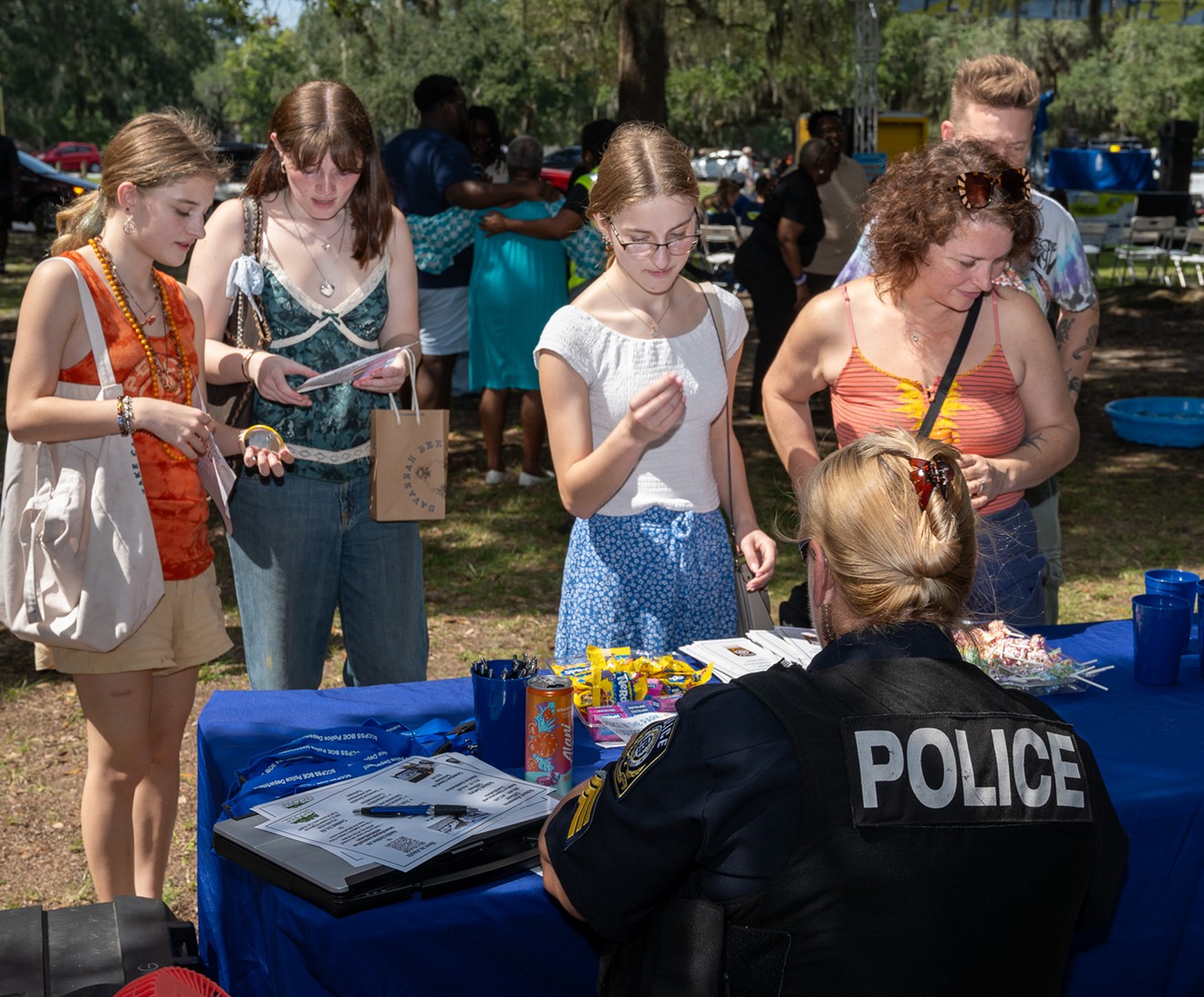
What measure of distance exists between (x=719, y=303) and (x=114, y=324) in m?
1.30

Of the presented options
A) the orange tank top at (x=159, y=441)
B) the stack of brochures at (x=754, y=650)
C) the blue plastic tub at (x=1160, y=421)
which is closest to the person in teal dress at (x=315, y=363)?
the orange tank top at (x=159, y=441)

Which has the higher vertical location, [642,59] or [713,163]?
[713,163]

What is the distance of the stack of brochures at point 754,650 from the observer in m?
2.53

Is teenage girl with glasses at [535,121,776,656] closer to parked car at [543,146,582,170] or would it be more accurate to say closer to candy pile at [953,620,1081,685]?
candy pile at [953,620,1081,685]

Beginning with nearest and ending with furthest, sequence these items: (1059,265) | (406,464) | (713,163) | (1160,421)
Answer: (406,464)
(1059,265)
(1160,421)
(713,163)

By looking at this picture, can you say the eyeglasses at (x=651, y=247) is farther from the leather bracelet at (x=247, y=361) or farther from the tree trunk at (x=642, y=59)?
the tree trunk at (x=642, y=59)

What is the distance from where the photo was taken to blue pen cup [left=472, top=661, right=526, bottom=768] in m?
2.13

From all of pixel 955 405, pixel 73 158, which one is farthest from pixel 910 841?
pixel 73 158

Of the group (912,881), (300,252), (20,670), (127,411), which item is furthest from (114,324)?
(20,670)

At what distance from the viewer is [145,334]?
264cm

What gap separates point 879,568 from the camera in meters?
1.61

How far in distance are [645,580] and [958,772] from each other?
141cm

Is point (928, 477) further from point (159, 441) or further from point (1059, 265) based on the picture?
point (1059, 265)

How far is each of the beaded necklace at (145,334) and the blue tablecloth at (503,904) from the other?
653mm
